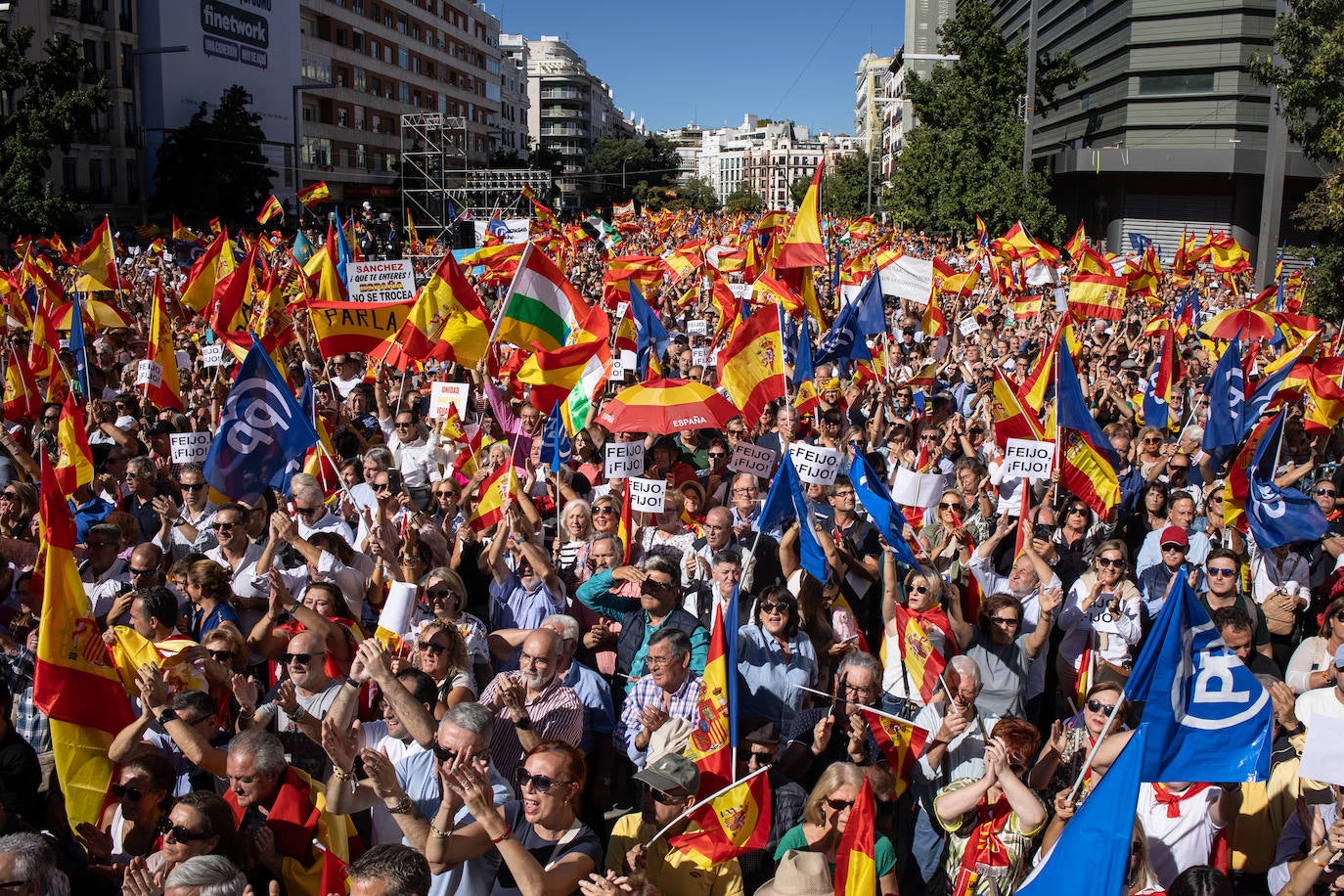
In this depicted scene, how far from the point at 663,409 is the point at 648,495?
3.77 feet

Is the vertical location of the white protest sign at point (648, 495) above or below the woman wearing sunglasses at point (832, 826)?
above

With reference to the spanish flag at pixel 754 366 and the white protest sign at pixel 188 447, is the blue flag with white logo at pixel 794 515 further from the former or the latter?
the white protest sign at pixel 188 447

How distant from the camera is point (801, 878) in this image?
3859 mm

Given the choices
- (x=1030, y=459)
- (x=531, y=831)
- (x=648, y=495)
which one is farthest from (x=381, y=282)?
(x=531, y=831)

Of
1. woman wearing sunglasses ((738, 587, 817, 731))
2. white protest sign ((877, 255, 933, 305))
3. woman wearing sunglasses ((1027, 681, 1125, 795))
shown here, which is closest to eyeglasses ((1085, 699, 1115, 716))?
woman wearing sunglasses ((1027, 681, 1125, 795))

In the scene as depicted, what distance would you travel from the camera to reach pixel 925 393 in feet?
38.9

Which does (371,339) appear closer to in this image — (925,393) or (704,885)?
(925,393)

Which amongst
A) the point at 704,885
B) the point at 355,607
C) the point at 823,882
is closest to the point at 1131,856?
the point at 823,882

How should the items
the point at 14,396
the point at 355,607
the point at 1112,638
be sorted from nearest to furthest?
the point at 1112,638, the point at 355,607, the point at 14,396

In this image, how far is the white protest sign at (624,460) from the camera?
7.36 m

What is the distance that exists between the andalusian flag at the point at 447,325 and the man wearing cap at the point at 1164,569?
5468 mm

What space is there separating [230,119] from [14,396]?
39.7m

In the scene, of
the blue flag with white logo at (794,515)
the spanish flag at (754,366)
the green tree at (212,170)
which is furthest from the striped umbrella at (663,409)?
the green tree at (212,170)

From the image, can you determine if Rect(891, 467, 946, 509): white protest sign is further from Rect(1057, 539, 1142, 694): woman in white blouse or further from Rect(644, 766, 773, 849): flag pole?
Rect(644, 766, 773, 849): flag pole
